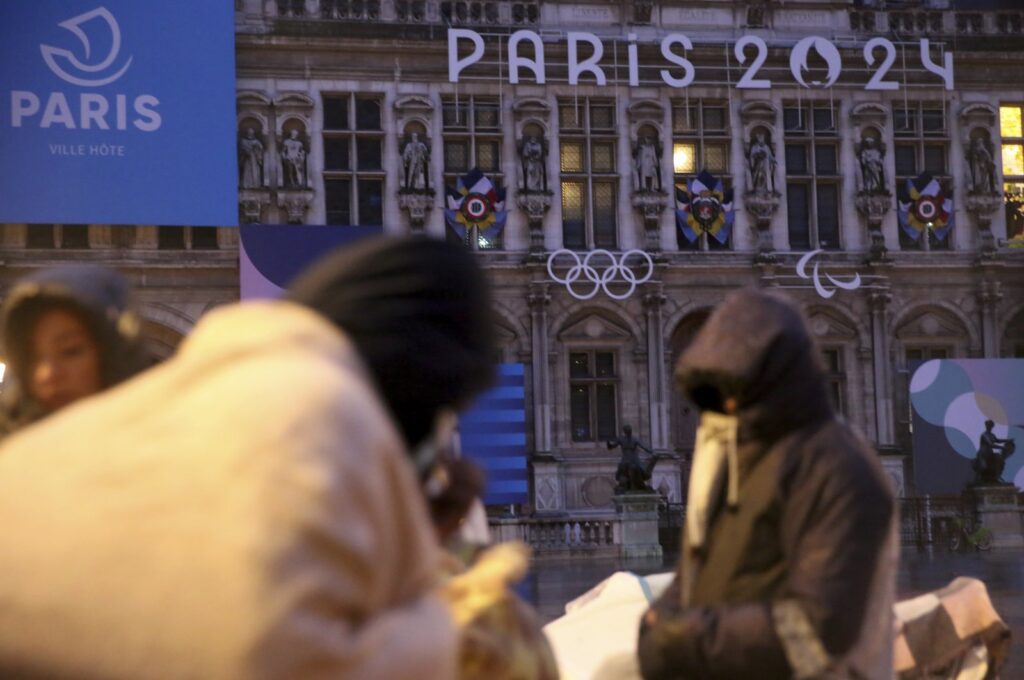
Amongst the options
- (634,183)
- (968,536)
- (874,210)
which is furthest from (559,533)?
(874,210)

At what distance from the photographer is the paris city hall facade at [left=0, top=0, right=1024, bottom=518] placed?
2462 centimetres

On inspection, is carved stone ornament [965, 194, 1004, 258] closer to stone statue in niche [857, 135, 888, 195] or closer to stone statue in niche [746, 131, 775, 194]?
stone statue in niche [857, 135, 888, 195]

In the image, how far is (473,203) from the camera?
2462cm

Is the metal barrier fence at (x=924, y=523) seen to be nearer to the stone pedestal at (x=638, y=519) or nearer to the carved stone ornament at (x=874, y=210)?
the stone pedestal at (x=638, y=519)

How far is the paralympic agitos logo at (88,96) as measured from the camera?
2308cm

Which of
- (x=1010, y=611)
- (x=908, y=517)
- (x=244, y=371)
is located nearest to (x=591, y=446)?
(x=908, y=517)

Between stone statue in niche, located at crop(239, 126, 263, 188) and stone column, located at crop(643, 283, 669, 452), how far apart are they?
261 inches

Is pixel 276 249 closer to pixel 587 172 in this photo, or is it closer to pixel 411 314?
pixel 587 172

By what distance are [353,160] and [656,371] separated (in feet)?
20.0

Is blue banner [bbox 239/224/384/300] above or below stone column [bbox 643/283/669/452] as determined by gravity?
above

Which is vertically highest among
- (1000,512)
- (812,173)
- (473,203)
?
(812,173)

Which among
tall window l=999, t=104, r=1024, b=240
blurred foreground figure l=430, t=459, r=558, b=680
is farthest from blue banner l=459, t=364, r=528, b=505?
blurred foreground figure l=430, t=459, r=558, b=680

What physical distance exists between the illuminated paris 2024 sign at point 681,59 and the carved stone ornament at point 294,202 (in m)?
3.08

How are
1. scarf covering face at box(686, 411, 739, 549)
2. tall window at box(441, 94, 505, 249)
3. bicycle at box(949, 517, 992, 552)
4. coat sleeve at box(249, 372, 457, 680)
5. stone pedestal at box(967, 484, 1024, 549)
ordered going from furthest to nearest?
1. tall window at box(441, 94, 505, 249)
2. stone pedestal at box(967, 484, 1024, 549)
3. bicycle at box(949, 517, 992, 552)
4. scarf covering face at box(686, 411, 739, 549)
5. coat sleeve at box(249, 372, 457, 680)
